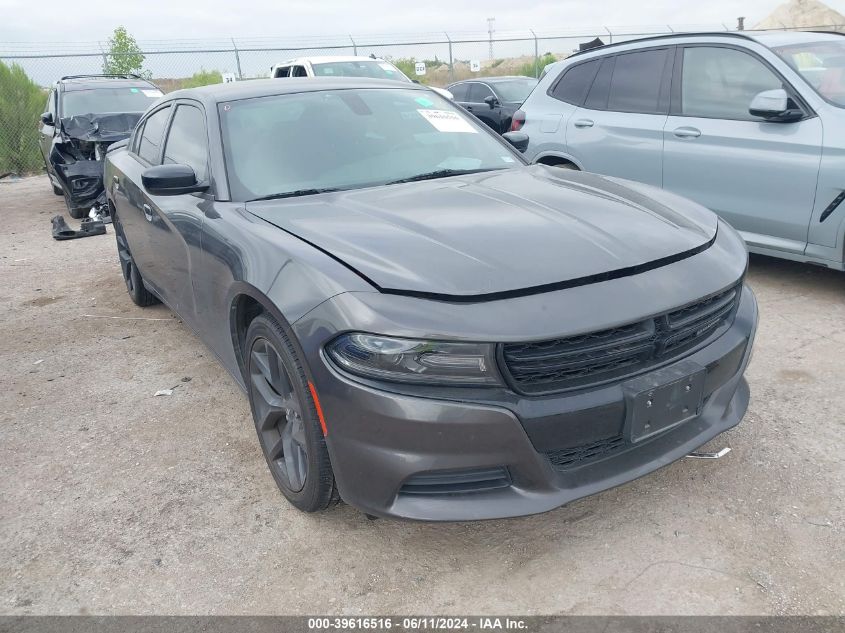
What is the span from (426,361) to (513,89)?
1171 cm

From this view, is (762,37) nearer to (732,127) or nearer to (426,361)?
(732,127)

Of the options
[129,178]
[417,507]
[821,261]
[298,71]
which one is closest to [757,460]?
[417,507]

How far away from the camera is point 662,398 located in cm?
210

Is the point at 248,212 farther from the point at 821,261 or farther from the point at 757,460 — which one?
the point at 821,261

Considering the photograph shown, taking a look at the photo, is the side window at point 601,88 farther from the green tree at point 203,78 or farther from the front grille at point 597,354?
the green tree at point 203,78

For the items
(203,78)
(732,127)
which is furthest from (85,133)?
(203,78)

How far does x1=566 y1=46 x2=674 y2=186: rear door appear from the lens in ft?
17.1

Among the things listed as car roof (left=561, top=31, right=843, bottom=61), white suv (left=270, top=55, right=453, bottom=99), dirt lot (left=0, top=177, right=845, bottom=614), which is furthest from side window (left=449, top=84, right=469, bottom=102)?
dirt lot (left=0, top=177, right=845, bottom=614)

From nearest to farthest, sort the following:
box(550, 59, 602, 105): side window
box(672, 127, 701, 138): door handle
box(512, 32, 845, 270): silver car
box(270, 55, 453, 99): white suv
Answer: box(512, 32, 845, 270): silver car, box(672, 127, 701, 138): door handle, box(550, 59, 602, 105): side window, box(270, 55, 453, 99): white suv

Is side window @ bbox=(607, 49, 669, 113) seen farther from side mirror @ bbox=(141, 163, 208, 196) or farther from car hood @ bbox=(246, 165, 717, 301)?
side mirror @ bbox=(141, 163, 208, 196)

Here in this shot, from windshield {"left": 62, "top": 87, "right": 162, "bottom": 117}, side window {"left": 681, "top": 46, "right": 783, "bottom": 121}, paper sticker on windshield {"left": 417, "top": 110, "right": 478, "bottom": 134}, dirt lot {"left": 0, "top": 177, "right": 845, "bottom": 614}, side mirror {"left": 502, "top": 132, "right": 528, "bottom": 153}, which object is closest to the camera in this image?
dirt lot {"left": 0, "top": 177, "right": 845, "bottom": 614}

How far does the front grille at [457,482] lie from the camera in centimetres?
205

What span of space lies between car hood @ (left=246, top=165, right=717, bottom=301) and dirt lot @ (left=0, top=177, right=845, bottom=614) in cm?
92

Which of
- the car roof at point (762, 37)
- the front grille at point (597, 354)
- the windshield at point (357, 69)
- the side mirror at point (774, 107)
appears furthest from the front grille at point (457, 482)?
the windshield at point (357, 69)
